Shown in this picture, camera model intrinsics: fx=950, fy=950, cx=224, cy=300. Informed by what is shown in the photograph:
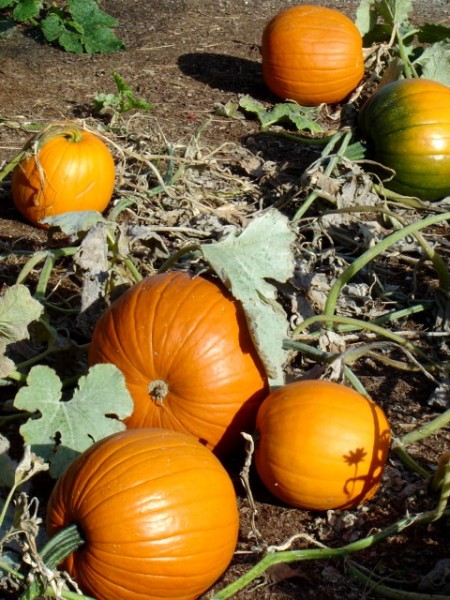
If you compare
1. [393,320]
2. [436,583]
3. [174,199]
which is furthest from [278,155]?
[436,583]

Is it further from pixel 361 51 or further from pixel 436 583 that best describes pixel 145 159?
pixel 436 583

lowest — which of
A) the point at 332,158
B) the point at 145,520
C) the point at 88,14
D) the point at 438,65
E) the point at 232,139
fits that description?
the point at 232,139

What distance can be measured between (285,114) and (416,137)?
1259 mm

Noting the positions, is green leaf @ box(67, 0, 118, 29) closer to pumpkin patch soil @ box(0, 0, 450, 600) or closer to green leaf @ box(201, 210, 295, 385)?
pumpkin patch soil @ box(0, 0, 450, 600)

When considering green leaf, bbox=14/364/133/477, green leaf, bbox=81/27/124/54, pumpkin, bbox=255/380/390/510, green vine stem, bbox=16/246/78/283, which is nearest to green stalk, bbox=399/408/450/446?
pumpkin, bbox=255/380/390/510

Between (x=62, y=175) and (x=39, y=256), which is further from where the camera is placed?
(x=62, y=175)

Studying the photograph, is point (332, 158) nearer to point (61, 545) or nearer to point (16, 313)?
point (16, 313)

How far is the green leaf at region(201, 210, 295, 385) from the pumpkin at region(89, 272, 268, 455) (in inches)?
2.9

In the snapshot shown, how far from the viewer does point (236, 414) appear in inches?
115

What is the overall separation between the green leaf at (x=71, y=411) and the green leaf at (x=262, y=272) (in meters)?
0.44

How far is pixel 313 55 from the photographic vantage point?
5.81m

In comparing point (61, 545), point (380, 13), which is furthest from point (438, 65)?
point (61, 545)

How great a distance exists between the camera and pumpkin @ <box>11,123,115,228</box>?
14.2ft

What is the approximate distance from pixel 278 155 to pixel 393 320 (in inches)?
73.4
